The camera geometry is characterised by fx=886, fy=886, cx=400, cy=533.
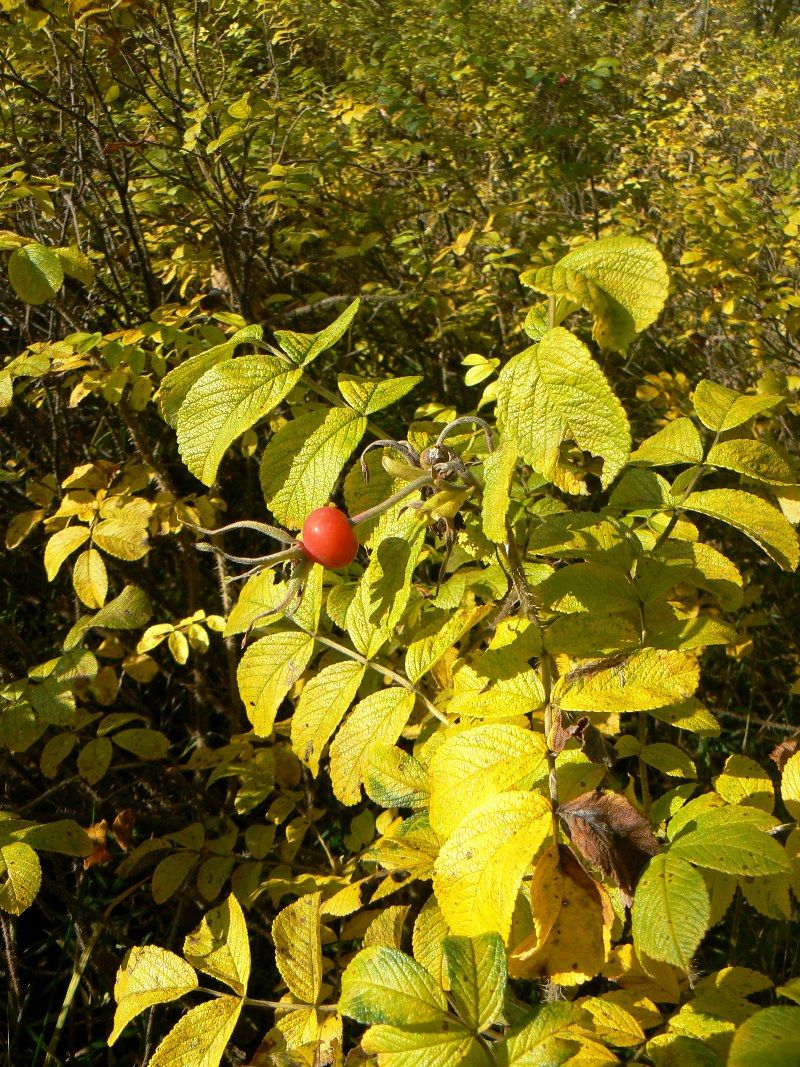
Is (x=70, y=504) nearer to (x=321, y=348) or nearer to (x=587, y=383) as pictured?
(x=321, y=348)

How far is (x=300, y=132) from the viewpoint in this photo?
11.3ft

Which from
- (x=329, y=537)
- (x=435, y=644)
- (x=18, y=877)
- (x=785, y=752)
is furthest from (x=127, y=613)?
(x=785, y=752)

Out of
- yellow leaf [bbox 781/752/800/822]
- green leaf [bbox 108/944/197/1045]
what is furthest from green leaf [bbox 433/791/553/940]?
green leaf [bbox 108/944/197/1045]

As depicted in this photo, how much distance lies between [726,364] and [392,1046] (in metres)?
4.04

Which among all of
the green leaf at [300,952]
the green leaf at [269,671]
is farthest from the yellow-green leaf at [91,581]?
the green leaf at [300,952]

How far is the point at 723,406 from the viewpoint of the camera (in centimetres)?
119

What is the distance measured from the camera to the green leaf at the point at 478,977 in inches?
27.9

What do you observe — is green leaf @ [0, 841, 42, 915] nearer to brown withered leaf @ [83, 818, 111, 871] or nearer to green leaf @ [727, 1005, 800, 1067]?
brown withered leaf @ [83, 818, 111, 871]

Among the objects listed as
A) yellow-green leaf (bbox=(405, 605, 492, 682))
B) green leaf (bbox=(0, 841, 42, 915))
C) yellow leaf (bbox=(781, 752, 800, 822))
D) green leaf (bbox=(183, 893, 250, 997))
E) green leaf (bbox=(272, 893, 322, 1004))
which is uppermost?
yellow-green leaf (bbox=(405, 605, 492, 682))

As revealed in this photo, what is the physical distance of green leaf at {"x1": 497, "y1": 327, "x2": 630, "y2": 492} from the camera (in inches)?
31.1

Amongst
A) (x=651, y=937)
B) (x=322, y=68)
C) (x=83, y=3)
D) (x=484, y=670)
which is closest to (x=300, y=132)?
(x=83, y=3)

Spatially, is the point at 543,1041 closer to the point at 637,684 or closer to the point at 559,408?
the point at 637,684

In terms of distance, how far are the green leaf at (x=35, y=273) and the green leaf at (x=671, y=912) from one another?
125 centimetres

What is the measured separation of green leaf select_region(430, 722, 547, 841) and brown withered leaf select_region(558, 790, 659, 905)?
0.23 feet
